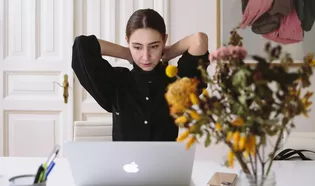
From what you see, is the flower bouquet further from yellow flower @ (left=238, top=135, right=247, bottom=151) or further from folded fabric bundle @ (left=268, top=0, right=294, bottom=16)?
folded fabric bundle @ (left=268, top=0, right=294, bottom=16)

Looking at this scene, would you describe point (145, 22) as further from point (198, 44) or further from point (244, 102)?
point (244, 102)

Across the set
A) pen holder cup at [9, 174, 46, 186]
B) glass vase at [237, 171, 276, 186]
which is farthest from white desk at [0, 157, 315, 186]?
glass vase at [237, 171, 276, 186]

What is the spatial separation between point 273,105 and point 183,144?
0.39m

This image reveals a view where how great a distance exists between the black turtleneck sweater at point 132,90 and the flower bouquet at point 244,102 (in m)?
0.77

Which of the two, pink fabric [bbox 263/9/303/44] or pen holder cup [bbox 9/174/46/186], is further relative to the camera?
pink fabric [bbox 263/9/303/44]

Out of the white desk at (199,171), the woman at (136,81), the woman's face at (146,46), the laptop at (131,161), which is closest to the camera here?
the laptop at (131,161)

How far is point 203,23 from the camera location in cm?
298

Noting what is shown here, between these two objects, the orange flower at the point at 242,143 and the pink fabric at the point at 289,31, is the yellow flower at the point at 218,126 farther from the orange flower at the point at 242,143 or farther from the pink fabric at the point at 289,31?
the pink fabric at the point at 289,31

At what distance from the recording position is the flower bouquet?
0.72 metres

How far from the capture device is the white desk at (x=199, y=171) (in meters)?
1.31

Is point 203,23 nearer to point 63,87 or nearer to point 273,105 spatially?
point 63,87

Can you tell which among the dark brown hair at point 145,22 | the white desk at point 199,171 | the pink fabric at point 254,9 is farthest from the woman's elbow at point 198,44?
the pink fabric at point 254,9

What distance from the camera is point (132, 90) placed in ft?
5.24

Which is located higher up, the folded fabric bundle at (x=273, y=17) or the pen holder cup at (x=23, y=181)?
the folded fabric bundle at (x=273, y=17)
